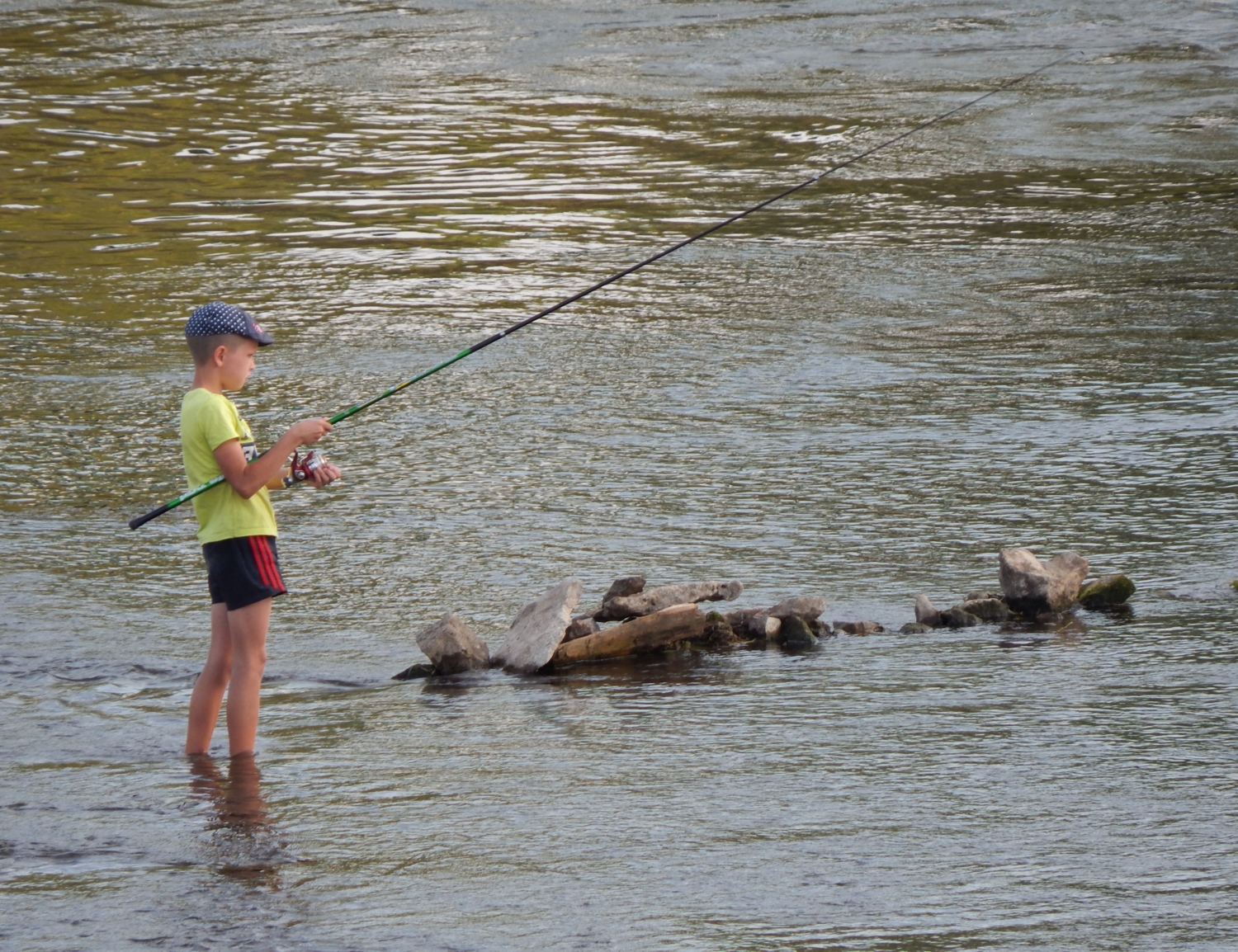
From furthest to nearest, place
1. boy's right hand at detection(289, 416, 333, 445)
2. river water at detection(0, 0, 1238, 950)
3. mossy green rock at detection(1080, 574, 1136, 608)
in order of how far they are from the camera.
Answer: mossy green rock at detection(1080, 574, 1136, 608) → boy's right hand at detection(289, 416, 333, 445) → river water at detection(0, 0, 1238, 950)

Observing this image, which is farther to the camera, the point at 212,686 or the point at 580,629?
the point at 580,629

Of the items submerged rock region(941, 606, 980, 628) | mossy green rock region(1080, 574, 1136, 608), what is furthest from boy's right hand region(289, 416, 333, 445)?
mossy green rock region(1080, 574, 1136, 608)

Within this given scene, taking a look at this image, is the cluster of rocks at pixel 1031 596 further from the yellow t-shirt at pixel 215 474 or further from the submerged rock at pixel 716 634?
the yellow t-shirt at pixel 215 474

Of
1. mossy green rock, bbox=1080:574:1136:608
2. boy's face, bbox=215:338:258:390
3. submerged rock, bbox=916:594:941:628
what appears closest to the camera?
boy's face, bbox=215:338:258:390

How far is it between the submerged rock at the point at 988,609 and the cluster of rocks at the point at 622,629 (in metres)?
0.32

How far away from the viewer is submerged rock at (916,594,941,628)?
5.60m

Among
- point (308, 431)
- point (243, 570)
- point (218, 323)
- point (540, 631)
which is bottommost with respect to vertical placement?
point (540, 631)

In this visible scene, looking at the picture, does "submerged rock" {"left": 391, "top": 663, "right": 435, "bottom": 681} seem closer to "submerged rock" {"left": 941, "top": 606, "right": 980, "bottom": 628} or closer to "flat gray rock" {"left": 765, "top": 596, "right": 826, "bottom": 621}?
"flat gray rock" {"left": 765, "top": 596, "right": 826, "bottom": 621}

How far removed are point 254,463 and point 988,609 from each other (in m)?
2.43

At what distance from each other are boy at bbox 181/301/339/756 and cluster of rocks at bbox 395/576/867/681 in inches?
28.8

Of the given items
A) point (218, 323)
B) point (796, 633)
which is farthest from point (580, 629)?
point (218, 323)

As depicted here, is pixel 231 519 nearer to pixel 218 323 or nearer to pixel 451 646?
pixel 218 323

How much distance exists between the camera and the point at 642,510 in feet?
22.5

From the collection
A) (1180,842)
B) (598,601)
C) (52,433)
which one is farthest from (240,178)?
(1180,842)
